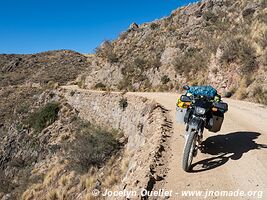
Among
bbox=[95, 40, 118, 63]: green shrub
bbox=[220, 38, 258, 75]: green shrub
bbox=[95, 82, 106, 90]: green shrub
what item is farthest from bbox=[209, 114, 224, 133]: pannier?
bbox=[95, 40, 118, 63]: green shrub

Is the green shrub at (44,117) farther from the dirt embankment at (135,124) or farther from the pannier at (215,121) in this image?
the pannier at (215,121)

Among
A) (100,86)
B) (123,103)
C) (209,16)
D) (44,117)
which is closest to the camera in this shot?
(123,103)

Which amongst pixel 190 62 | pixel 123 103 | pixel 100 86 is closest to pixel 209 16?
pixel 190 62

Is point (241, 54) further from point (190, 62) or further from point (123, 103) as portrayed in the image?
point (123, 103)

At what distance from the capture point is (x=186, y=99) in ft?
23.5

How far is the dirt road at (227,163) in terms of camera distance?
5633mm

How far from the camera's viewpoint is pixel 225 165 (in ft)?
21.5

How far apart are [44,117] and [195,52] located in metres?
16.0

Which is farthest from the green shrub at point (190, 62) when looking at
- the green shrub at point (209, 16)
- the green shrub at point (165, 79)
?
the green shrub at point (209, 16)

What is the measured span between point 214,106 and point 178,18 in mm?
31301

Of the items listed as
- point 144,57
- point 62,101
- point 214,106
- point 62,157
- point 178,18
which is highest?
point 178,18

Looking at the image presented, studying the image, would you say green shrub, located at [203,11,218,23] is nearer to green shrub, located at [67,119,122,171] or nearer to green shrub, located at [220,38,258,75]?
green shrub, located at [220,38,258,75]

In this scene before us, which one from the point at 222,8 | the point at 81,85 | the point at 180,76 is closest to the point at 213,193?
the point at 180,76

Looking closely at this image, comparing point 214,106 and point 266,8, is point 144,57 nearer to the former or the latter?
point 266,8
